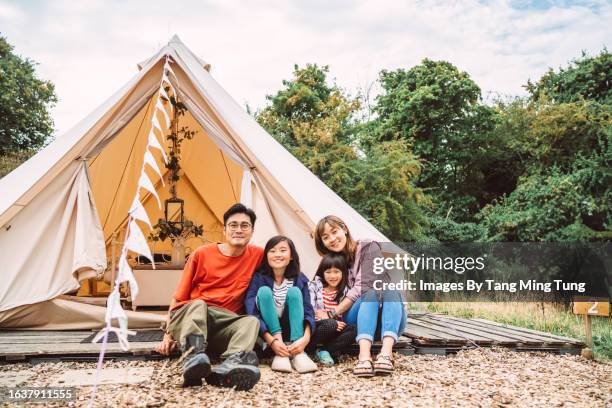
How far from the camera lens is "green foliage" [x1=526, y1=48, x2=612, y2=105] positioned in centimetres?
1080

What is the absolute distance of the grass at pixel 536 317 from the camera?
419cm

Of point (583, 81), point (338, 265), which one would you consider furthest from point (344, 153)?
point (338, 265)

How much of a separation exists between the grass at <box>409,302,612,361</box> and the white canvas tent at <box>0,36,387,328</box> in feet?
6.51

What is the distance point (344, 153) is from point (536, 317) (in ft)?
20.1

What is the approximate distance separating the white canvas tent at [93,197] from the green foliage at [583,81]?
29.9 ft

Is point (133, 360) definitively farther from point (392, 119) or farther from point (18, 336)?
point (392, 119)

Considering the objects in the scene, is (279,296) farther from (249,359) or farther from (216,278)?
(249,359)

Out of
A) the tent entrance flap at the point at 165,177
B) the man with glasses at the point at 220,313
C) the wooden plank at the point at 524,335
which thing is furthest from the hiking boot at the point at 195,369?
the tent entrance flap at the point at 165,177

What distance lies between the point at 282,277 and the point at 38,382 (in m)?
1.21

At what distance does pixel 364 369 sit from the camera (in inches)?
94.9

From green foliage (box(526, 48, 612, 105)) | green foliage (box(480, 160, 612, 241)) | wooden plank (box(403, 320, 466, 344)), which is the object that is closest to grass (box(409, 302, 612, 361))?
wooden plank (box(403, 320, 466, 344))

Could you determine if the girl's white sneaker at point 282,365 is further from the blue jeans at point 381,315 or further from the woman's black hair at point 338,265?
the woman's black hair at point 338,265

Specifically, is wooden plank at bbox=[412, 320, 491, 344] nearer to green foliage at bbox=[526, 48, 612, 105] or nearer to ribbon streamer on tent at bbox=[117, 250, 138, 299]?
ribbon streamer on tent at bbox=[117, 250, 138, 299]

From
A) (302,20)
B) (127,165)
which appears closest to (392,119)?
(302,20)
